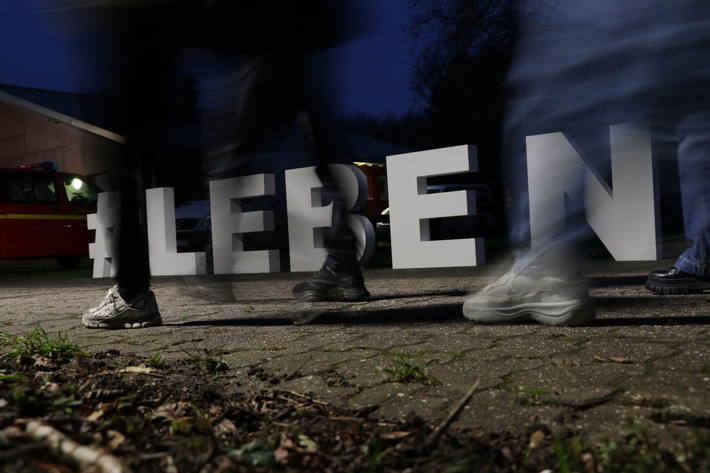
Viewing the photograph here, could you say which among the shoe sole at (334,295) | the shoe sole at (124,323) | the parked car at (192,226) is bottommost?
the shoe sole at (124,323)

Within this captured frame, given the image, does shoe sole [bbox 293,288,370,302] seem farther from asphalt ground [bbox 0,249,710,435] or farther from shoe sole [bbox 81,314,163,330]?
shoe sole [bbox 81,314,163,330]

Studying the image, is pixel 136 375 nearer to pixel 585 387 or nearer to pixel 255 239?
pixel 585 387

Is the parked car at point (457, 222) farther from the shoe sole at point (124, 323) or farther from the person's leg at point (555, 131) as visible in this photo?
the person's leg at point (555, 131)

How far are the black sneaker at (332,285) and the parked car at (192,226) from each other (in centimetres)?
1189

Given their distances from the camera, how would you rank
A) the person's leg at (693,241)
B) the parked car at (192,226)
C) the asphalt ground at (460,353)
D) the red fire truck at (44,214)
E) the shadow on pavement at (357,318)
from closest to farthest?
the asphalt ground at (460,353) → the shadow on pavement at (357,318) → the person's leg at (693,241) → the red fire truck at (44,214) → the parked car at (192,226)

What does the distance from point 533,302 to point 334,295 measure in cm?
176

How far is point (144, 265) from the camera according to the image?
159 inches

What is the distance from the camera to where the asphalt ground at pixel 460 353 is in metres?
1.93

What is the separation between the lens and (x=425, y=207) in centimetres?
774

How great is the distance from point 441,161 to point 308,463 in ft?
21.1

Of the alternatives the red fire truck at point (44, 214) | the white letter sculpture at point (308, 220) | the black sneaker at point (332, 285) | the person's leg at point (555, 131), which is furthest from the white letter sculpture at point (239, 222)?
the red fire truck at point (44, 214)

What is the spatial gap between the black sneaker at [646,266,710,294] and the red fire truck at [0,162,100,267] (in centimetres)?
1452

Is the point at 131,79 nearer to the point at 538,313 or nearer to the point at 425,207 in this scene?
the point at 538,313

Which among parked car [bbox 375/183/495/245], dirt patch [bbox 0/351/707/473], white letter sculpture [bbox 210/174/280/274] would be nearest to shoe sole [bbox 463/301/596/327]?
dirt patch [bbox 0/351/707/473]
